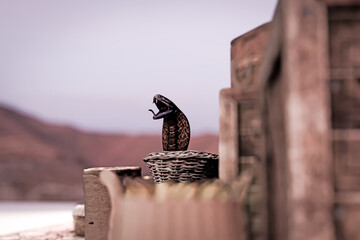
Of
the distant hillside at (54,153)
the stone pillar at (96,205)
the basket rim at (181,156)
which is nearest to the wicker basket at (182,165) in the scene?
the basket rim at (181,156)

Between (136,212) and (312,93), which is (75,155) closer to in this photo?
(136,212)

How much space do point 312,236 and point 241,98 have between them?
3.20 feet

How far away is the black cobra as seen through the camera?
117 inches

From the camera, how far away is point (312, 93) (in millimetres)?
1084

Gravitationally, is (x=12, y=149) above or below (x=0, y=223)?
above

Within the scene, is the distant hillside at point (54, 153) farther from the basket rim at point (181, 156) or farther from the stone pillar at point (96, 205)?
the basket rim at point (181, 156)

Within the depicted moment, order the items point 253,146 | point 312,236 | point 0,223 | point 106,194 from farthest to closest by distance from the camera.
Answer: point 0,223, point 106,194, point 253,146, point 312,236

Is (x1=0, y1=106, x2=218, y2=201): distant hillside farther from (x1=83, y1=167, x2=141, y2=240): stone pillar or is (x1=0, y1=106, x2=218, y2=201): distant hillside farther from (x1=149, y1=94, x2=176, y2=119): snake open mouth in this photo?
(x1=83, y1=167, x2=141, y2=240): stone pillar

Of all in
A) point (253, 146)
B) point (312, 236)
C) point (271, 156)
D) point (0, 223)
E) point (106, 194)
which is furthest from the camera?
point (0, 223)

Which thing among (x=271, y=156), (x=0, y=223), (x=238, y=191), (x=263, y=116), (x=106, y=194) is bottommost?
(x=0, y=223)

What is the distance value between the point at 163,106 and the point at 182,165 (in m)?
0.71

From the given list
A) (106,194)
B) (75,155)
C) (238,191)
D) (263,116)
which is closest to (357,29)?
(263,116)

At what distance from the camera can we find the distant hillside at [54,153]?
9820mm

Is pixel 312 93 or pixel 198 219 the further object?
pixel 198 219
